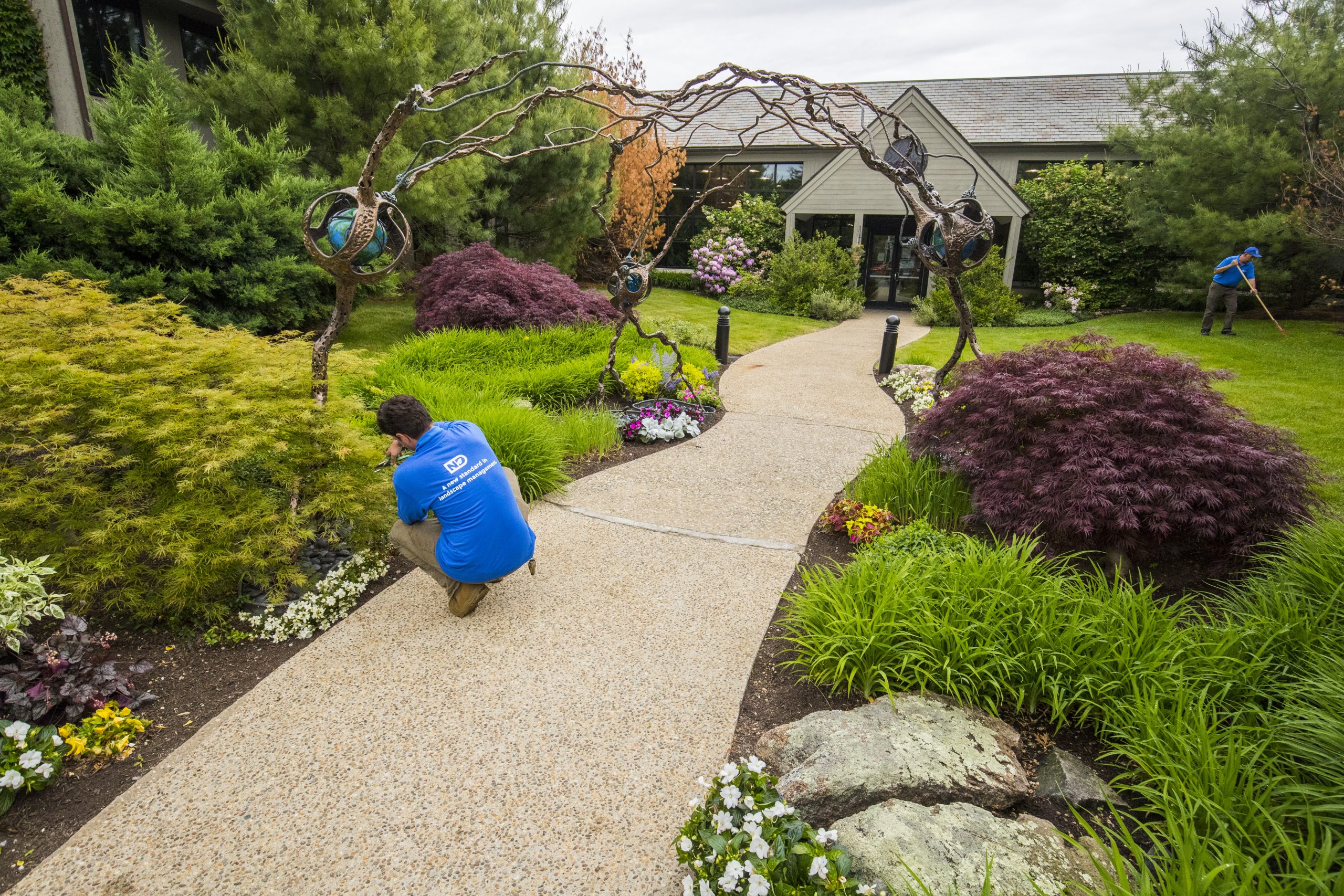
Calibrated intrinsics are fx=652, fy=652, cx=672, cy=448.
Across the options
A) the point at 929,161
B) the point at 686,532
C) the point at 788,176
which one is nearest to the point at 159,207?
the point at 686,532

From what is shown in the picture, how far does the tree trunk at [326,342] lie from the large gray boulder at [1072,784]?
443 centimetres

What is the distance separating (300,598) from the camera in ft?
12.9

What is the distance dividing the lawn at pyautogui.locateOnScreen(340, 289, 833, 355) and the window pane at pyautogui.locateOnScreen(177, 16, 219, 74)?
222 inches

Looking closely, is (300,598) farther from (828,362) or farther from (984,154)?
(984,154)

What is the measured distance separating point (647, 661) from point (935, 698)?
1.45 metres

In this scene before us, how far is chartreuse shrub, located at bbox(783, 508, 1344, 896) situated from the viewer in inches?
83.4

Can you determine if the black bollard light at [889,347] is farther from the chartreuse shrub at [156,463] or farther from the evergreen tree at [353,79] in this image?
the chartreuse shrub at [156,463]

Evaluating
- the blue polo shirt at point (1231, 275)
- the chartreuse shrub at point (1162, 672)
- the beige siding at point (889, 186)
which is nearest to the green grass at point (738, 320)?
the beige siding at point (889, 186)

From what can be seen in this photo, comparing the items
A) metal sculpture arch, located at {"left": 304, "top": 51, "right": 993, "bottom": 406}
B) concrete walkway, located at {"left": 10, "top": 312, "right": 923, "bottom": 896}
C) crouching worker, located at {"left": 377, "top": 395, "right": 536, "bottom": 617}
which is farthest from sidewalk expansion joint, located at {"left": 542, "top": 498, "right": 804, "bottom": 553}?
metal sculpture arch, located at {"left": 304, "top": 51, "right": 993, "bottom": 406}

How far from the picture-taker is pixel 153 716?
122 inches

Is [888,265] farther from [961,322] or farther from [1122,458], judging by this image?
[1122,458]

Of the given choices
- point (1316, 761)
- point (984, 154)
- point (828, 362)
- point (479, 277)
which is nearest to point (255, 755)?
point (1316, 761)

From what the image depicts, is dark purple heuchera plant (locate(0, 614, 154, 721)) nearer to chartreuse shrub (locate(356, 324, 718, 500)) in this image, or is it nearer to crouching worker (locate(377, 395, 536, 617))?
crouching worker (locate(377, 395, 536, 617))

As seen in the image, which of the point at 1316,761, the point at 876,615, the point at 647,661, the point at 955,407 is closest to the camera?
the point at 1316,761
